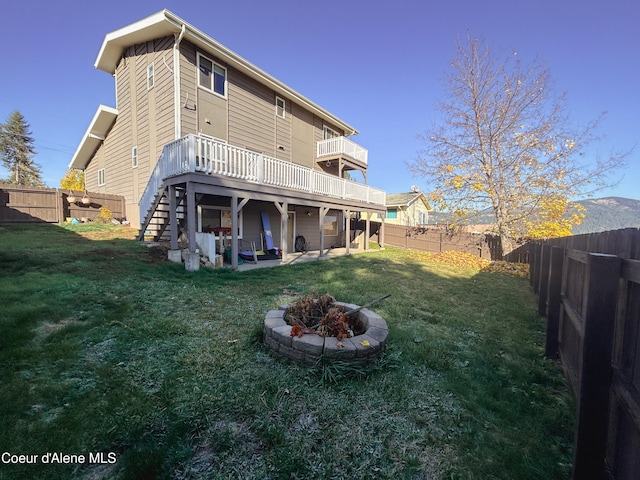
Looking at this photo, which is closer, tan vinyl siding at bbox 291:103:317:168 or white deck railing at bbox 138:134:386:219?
white deck railing at bbox 138:134:386:219

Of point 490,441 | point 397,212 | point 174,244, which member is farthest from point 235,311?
point 397,212

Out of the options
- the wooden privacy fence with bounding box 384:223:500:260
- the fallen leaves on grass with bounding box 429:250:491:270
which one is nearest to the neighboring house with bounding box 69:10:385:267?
the wooden privacy fence with bounding box 384:223:500:260

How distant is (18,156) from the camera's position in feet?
121

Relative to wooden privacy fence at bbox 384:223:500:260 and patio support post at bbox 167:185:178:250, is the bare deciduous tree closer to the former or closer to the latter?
wooden privacy fence at bbox 384:223:500:260

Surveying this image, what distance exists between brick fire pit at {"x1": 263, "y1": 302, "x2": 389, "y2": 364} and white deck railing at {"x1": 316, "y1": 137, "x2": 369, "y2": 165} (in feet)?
40.1

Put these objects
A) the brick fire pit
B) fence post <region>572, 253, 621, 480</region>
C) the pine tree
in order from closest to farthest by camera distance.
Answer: fence post <region>572, 253, 621, 480</region>, the brick fire pit, the pine tree

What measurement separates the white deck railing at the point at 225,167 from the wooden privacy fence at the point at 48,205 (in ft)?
15.9

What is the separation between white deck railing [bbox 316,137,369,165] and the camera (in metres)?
14.1

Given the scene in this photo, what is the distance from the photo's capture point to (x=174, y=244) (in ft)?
24.2

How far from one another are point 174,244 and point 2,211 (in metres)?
9.33

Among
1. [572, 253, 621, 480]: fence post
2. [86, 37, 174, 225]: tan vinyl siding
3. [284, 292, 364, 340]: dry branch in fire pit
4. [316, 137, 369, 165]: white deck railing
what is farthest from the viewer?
[316, 137, 369, 165]: white deck railing

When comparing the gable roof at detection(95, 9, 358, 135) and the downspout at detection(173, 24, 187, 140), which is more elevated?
the gable roof at detection(95, 9, 358, 135)

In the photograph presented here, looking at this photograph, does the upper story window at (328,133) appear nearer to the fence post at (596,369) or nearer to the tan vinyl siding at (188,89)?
the tan vinyl siding at (188,89)

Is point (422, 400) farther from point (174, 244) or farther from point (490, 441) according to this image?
point (174, 244)
